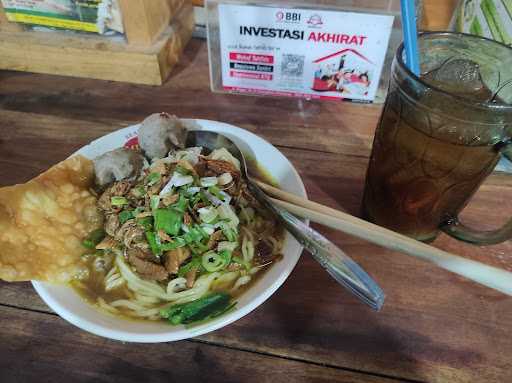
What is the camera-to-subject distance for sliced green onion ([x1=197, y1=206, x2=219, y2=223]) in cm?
97

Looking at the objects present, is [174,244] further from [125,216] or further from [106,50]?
[106,50]

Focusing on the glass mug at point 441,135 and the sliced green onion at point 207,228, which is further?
→ the sliced green onion at point 207,228

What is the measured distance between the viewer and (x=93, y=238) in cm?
103

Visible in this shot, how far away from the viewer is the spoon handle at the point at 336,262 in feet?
2.51

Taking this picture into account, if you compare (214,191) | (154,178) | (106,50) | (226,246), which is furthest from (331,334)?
(106,50)

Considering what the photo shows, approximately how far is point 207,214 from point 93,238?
299mm

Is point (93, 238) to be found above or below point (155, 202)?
below

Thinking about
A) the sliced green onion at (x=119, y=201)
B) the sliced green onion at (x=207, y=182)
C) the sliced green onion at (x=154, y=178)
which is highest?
the sliced green onion at (x=154, y=178)

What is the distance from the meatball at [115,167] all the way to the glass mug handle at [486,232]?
2.53ft

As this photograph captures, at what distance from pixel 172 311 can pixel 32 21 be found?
1.28 meters

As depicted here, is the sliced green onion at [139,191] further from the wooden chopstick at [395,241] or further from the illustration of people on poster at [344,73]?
the illustration of people on poster at [344,73]

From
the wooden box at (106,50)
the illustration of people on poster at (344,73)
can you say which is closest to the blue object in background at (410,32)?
the illustration of people on poster at (344,73)

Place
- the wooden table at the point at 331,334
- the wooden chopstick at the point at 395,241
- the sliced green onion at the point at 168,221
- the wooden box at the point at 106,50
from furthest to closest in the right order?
the wooden box at the point at 106,50 → the sliced green onion at the point at 168,221 → the wooden table at the point at 331,334 → the wooden chopstick at the point at 395,241

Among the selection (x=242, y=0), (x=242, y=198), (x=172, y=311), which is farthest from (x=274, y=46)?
(x=172, y=311)
